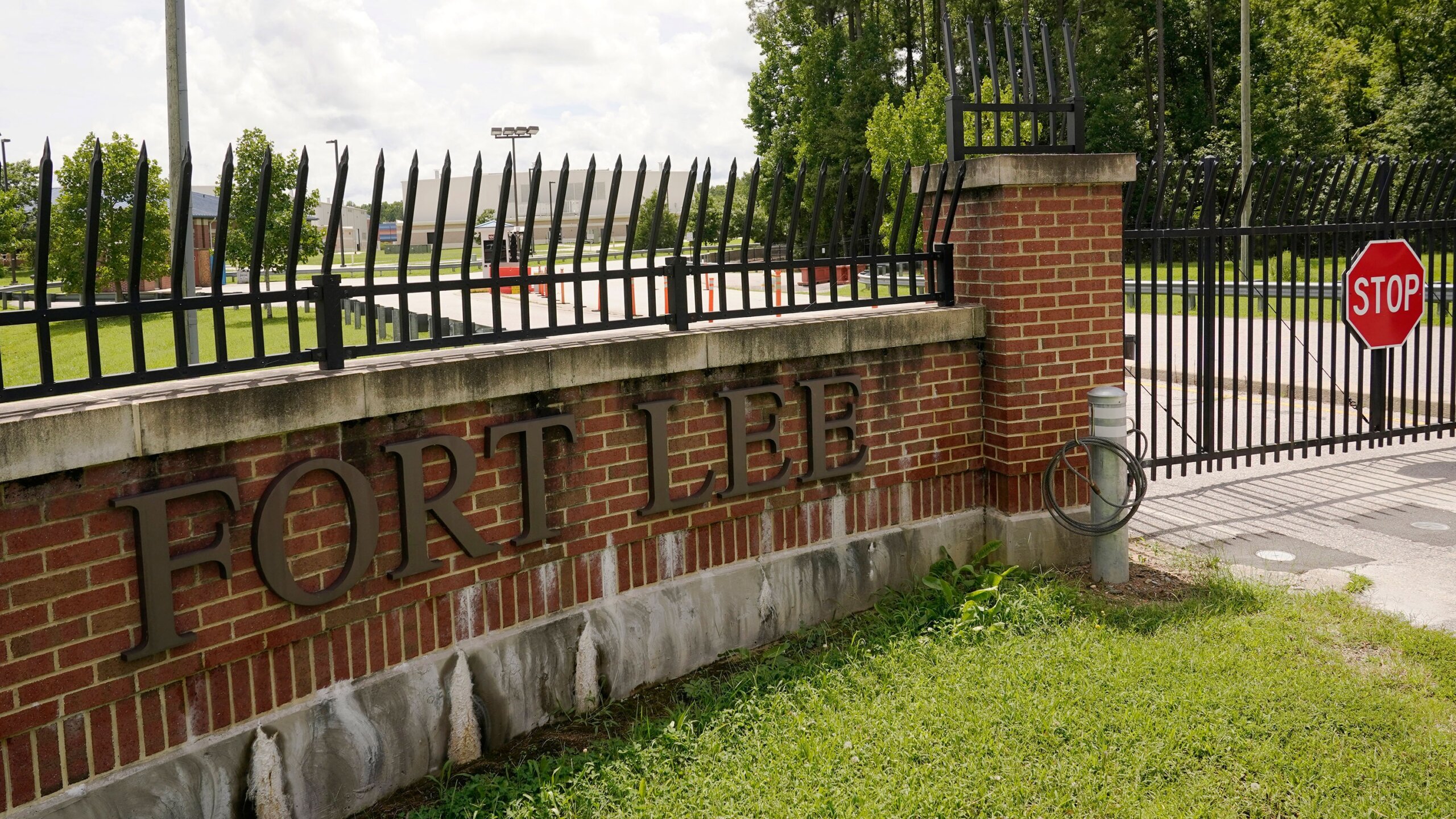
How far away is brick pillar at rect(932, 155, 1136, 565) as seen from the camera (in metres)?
6.35

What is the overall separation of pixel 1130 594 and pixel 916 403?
4.94ft

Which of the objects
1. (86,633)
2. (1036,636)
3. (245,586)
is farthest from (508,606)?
(1036,636)

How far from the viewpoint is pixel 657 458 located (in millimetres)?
5266

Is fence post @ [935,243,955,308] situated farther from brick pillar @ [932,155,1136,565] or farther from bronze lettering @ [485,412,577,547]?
bronze lettering @ [485,412,577,547]

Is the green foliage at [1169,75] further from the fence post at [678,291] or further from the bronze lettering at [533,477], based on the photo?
the bronze lettering at [533,477]

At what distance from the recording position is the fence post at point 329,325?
4.38 metres

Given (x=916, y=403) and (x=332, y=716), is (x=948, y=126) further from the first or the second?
(x=332, y=716)

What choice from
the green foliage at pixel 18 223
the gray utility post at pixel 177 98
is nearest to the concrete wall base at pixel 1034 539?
the gray utility post at pixel 177 98

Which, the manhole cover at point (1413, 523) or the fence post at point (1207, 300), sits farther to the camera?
the fence post at point (1207, 300)

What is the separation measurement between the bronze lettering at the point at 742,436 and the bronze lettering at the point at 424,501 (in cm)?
134

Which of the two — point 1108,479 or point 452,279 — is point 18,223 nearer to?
point 452,279

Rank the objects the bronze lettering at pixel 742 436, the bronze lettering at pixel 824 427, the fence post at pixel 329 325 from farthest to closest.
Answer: the bronze lettering at pixel 824 427 < the bronze lettering at pixel 742 436 < the fence post at pixel 329 325

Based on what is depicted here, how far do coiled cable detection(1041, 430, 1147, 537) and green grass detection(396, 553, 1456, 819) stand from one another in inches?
24.8

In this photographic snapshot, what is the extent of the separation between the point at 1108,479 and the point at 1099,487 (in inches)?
2.7
